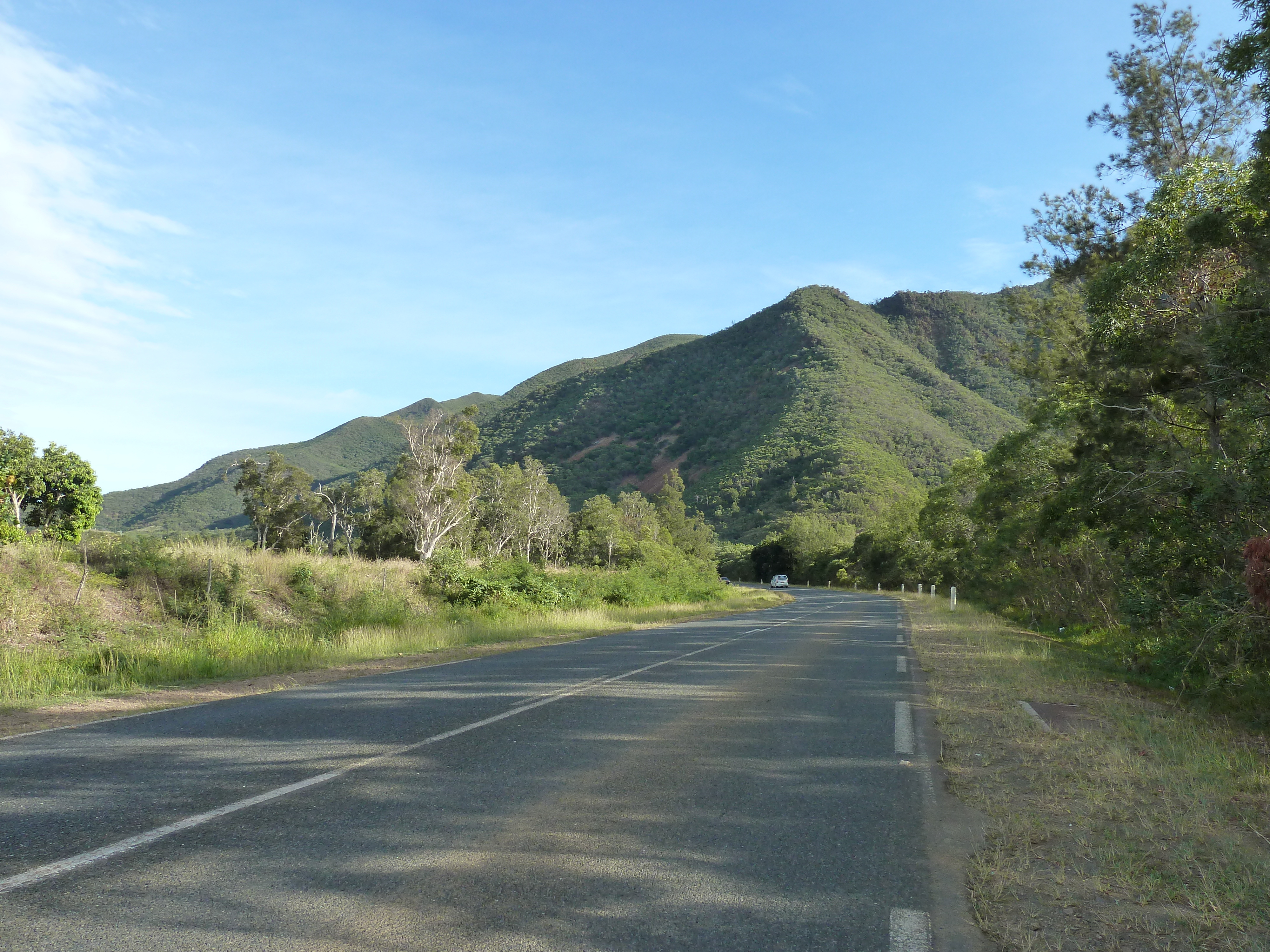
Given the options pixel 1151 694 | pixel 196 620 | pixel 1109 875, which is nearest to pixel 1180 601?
pixel 1151 694

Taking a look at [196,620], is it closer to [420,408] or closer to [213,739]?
[213,739]

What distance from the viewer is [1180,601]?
11.3 meters

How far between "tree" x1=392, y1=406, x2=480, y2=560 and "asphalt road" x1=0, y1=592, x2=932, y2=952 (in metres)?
36.8

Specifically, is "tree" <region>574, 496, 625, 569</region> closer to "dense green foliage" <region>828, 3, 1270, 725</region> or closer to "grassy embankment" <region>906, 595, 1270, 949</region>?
"dense green foliage" <region>828, 3, 1270, 725</region>

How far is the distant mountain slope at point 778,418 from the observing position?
97.5 metres

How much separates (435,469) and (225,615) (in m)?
24.3

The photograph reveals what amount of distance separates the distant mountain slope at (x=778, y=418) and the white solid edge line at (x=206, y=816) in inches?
2985

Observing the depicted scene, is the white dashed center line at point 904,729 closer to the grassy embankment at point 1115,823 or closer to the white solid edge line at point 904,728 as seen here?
the white solid edge line at point 904,728

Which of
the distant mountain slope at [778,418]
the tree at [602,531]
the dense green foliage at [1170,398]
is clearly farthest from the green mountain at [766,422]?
the dense green foliage at [1170,398]

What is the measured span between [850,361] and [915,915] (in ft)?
385

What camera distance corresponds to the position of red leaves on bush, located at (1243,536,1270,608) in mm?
7195

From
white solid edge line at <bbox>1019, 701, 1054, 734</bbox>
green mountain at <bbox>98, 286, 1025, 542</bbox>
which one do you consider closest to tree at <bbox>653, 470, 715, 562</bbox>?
green mountain at <bbox>98, 286, 1025, 542</bbox>

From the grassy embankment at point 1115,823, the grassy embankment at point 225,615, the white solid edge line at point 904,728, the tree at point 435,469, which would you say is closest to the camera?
the grassy embankment at point 1115,823

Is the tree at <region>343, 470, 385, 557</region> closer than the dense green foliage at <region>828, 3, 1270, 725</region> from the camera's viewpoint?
No
